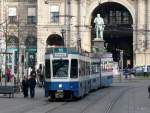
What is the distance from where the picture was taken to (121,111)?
121ft

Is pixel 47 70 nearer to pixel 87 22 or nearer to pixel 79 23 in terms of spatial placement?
pixel 79 23

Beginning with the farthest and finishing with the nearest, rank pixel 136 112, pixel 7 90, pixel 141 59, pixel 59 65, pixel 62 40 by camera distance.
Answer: pixel 62 40
pixel 141 59
pixel 7 90
pixel 59 65
pixel 136 112

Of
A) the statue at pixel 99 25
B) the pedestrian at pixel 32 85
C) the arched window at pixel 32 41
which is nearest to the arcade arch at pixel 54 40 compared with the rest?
the arched window at pixel 32 41

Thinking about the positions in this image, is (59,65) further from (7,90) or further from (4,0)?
(4,0)

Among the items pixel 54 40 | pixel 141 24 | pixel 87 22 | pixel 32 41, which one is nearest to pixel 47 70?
pixel 141 24

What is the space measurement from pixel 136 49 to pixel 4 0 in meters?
23.2

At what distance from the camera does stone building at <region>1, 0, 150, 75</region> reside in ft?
369

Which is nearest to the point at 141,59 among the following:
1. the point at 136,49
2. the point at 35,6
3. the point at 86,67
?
the point at 136,49

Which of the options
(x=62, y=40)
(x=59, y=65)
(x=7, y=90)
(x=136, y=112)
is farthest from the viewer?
(x=62, y=40)

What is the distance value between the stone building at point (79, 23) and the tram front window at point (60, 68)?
59.4 meters

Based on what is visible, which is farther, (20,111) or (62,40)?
(62,40)

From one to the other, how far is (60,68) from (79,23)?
68.7 meters

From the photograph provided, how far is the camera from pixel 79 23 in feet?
374

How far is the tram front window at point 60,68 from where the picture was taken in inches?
1783
